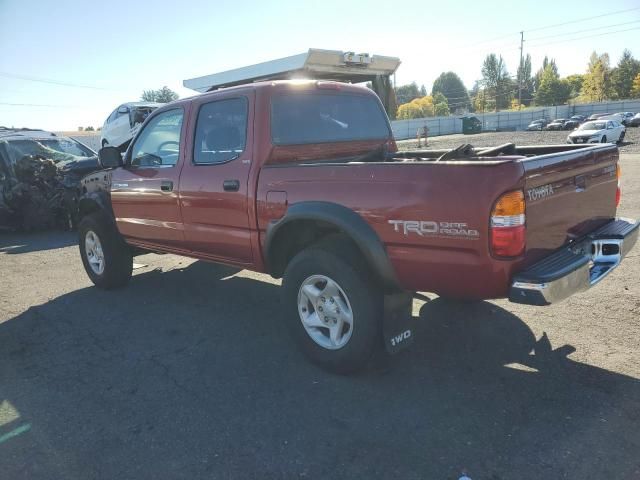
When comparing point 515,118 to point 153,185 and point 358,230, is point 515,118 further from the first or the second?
point 358,230

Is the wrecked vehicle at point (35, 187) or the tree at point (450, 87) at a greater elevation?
the tree at point (450, 87)

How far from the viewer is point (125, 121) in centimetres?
1330

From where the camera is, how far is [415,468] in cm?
241

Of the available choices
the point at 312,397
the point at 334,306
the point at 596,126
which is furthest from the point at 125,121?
the point at 596,126

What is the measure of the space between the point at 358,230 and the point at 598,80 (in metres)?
91.3

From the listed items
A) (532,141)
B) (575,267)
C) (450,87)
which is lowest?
(532,141)

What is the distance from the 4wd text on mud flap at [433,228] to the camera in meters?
2.63

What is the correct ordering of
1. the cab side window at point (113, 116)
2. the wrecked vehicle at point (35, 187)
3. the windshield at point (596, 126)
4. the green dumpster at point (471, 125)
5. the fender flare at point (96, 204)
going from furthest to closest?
the green dumpster at point (471, 125) < the windshield at point (596, 126) < the cab side window at point (113, 116) < the wrecked vehicle at point (35, 187) < the fender flare at point (96, 204)

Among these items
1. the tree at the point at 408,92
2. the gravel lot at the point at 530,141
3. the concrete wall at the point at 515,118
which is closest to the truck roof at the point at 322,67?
the gravel lot at the point at 530,141

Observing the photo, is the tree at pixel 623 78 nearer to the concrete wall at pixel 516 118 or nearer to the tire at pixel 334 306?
the concrete wall at pixel 516 118

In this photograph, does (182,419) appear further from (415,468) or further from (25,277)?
(25,277)

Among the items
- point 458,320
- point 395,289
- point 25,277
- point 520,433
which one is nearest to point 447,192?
point 395,289

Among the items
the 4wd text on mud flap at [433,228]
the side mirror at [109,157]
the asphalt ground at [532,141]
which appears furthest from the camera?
the asphalt ground at [532,141]

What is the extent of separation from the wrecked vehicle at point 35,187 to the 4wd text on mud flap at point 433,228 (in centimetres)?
812
